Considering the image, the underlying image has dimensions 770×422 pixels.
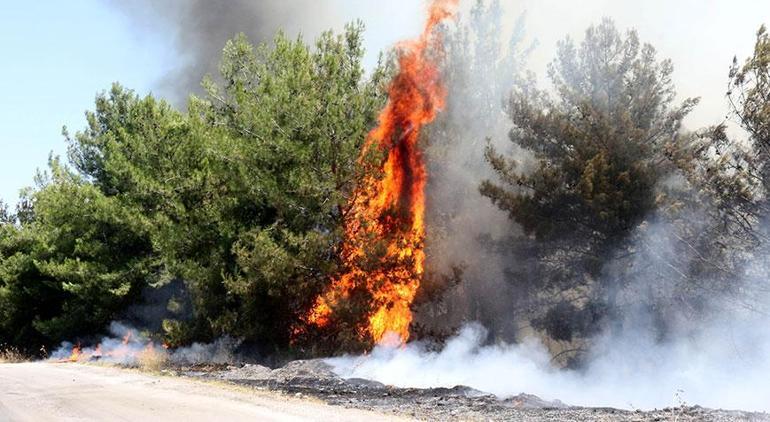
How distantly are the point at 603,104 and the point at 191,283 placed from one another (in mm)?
15971

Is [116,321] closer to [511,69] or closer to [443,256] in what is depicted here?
[443,256]

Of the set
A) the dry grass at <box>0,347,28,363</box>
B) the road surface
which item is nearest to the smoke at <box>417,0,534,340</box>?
the road surface

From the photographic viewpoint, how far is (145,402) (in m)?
12.9

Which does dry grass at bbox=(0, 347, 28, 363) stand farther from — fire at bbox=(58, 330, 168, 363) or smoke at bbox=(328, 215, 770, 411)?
smoke at bbox=(328, 215, 770, 411)

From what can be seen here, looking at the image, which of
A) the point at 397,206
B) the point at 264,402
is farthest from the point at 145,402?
the point at 397,206

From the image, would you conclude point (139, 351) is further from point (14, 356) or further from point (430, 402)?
point (430, 402)

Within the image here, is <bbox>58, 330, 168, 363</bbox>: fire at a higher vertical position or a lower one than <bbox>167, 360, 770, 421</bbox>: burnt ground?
higher

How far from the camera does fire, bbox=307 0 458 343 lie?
23.0 meters

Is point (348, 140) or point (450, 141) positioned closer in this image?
point (348, 140)

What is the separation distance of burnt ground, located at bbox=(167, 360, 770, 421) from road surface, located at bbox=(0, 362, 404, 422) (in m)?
1.01

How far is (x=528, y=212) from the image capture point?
22922mm

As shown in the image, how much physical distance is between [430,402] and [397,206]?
10.7 metres

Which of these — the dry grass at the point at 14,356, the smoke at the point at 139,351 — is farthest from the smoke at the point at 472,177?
the dry grass at the point at 14,356

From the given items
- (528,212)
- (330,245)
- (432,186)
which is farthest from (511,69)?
(330,245)
